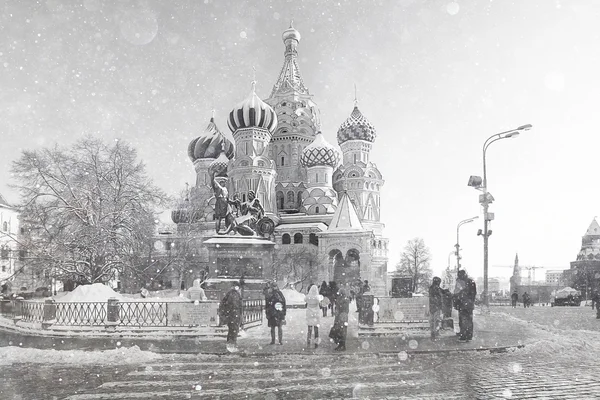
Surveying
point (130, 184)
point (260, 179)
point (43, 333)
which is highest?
point (260, 179)

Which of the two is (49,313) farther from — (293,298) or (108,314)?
(293,298)

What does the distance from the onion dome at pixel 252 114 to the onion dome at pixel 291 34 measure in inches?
771

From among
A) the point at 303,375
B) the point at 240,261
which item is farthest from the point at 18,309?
the point at 303,375

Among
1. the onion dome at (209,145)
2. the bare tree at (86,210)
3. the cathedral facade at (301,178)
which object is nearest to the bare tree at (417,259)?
the cathedral facade at (301,178)

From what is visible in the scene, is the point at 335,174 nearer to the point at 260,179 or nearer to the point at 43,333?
the point at 260,179

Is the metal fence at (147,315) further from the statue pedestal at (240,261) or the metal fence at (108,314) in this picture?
the statue pedestal at (240,261)

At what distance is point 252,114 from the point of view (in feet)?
206

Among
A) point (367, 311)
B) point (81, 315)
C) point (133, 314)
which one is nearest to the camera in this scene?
point (367, 311)

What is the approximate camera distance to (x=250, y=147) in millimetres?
63250

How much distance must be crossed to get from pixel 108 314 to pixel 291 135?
56.2 metres

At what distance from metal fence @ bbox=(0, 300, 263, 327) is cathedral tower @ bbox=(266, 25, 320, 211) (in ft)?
165

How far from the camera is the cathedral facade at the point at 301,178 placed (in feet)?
182

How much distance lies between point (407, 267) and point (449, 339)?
67092 millimetres

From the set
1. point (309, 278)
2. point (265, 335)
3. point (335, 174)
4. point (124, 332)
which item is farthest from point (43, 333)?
point (335, 174)
